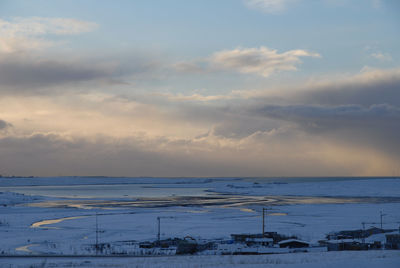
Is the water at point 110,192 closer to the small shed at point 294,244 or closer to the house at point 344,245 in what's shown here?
the small shed at point 294,244

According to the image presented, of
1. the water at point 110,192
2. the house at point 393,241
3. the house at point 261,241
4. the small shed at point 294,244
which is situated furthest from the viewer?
the water at point 110,192

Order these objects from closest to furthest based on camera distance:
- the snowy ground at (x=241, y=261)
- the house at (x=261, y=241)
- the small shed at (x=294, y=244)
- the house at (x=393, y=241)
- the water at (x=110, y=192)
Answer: the snowy ground at (x=241, y=261)
the small shed at (x=294, y=244)
the house at (x=393, y=241)
the house at (x=261, y=241)
the water at (x=110, y=192)

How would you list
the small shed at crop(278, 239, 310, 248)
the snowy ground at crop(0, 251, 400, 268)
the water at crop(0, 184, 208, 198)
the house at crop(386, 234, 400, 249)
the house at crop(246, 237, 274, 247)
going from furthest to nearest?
the water at crop(0, 184, 208, 198) < the house at crop(246, 237, 274, 247) < the house at crop(386, 234, 400, 249) < the small shed at crop(278, 239, 310, 248) < the snowy ground at crop(0, 251, 400, 268)

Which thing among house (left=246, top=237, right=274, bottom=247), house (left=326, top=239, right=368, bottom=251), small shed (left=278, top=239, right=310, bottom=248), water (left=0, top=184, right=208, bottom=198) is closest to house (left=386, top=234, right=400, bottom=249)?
house (left=326, top=239, right=368, bottom=251)

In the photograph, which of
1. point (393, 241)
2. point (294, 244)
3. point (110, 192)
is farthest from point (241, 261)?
point (110, 192)

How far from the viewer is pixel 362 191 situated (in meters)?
98.3

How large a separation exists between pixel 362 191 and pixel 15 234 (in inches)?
3136

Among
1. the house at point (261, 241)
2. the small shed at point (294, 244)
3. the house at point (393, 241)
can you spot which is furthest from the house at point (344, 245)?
the house at point (261, 241)

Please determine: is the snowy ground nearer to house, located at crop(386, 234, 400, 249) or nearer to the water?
house, located at crop(386, 234, 400, 249)

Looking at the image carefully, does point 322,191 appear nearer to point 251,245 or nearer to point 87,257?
point 251,245

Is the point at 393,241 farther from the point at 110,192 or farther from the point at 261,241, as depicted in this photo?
the point at 110,192

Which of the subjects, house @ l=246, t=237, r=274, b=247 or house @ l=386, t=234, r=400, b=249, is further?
house @ l=246, t=237, r=274, b=247

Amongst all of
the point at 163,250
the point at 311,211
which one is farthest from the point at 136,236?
the point at 311,211

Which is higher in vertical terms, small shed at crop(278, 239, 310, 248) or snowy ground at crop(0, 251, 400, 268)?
snowy ground at crop(0, 251, 400, 268)
